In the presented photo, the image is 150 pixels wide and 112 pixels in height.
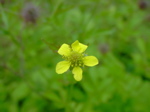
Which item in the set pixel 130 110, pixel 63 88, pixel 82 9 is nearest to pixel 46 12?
pixel 82 9

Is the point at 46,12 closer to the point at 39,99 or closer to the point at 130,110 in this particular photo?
the point at 39,99

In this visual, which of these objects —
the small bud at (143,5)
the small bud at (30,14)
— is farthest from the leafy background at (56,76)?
the small bud at (143,5)

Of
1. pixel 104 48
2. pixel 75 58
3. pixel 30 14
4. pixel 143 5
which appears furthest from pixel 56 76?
pixel 143 5

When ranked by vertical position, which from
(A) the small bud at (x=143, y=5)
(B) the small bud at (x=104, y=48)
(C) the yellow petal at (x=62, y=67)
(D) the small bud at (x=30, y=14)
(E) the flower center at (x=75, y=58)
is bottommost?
(C) the yellow petal at (x=62, y=67)

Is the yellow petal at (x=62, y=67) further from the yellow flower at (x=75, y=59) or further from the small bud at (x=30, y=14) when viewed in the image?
the small bud at (x=30, y=14)

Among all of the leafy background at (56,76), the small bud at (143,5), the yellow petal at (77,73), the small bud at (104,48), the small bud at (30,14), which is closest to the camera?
the yellow petal at (77,73)

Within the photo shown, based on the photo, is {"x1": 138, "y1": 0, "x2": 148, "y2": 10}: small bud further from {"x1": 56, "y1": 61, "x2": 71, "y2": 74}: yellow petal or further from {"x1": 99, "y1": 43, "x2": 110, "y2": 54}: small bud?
{"x1": 56, "y1": 61, "x2": 71, "y2": 74}: yellow petal
